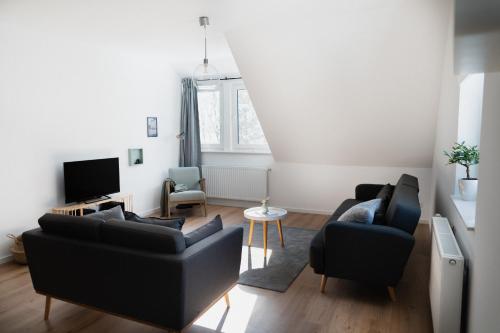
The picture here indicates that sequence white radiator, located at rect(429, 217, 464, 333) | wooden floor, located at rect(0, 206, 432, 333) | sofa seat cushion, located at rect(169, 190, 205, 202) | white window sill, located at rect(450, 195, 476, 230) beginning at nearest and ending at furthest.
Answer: white radiator, located at rect(429, 217, 464, 333) < white window sill, located at rect(450, 195, 476, 230) < wooden floor, located at rect(0, 206, 432, 333) < sofa seat cushion, located at rect(169, 190, 205, 202)

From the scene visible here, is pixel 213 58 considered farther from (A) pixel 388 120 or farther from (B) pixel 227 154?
(A) pixel 388 120

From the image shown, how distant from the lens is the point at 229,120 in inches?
265

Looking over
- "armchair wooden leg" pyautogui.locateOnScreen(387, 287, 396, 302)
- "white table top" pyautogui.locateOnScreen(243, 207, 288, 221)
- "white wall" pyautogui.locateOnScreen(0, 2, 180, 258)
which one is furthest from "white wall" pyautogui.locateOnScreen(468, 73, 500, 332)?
"white wall" pyautogui.locateOnScreen(0, 2, 180, 258)

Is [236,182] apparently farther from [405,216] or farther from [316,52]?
[405,216]

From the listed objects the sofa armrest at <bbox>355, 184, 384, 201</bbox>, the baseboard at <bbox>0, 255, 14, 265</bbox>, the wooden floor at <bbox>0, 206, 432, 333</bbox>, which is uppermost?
the sofa armrest at <bbox>355, 184, 384, 201</bbox>

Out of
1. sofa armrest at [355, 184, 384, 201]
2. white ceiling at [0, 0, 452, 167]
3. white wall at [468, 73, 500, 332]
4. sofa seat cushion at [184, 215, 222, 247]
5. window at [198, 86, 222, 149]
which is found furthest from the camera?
window at [198, 86, 222, 149]

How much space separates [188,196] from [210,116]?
1.76 metres

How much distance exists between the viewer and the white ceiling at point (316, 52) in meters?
3.61

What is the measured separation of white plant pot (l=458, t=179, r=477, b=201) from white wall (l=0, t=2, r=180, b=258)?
409 centimetres

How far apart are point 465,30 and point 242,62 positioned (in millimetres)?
4291

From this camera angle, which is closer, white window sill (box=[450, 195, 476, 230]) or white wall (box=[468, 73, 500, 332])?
white wall (box=[468, 73, 500, 332])

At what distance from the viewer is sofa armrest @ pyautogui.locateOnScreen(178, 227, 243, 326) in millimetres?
2314

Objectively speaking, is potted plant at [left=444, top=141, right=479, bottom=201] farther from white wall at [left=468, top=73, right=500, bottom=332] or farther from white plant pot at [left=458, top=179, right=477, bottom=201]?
white wall at [left=468, top=73, right=500, bottom=332]

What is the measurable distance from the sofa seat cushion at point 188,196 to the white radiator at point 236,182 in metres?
0.79
